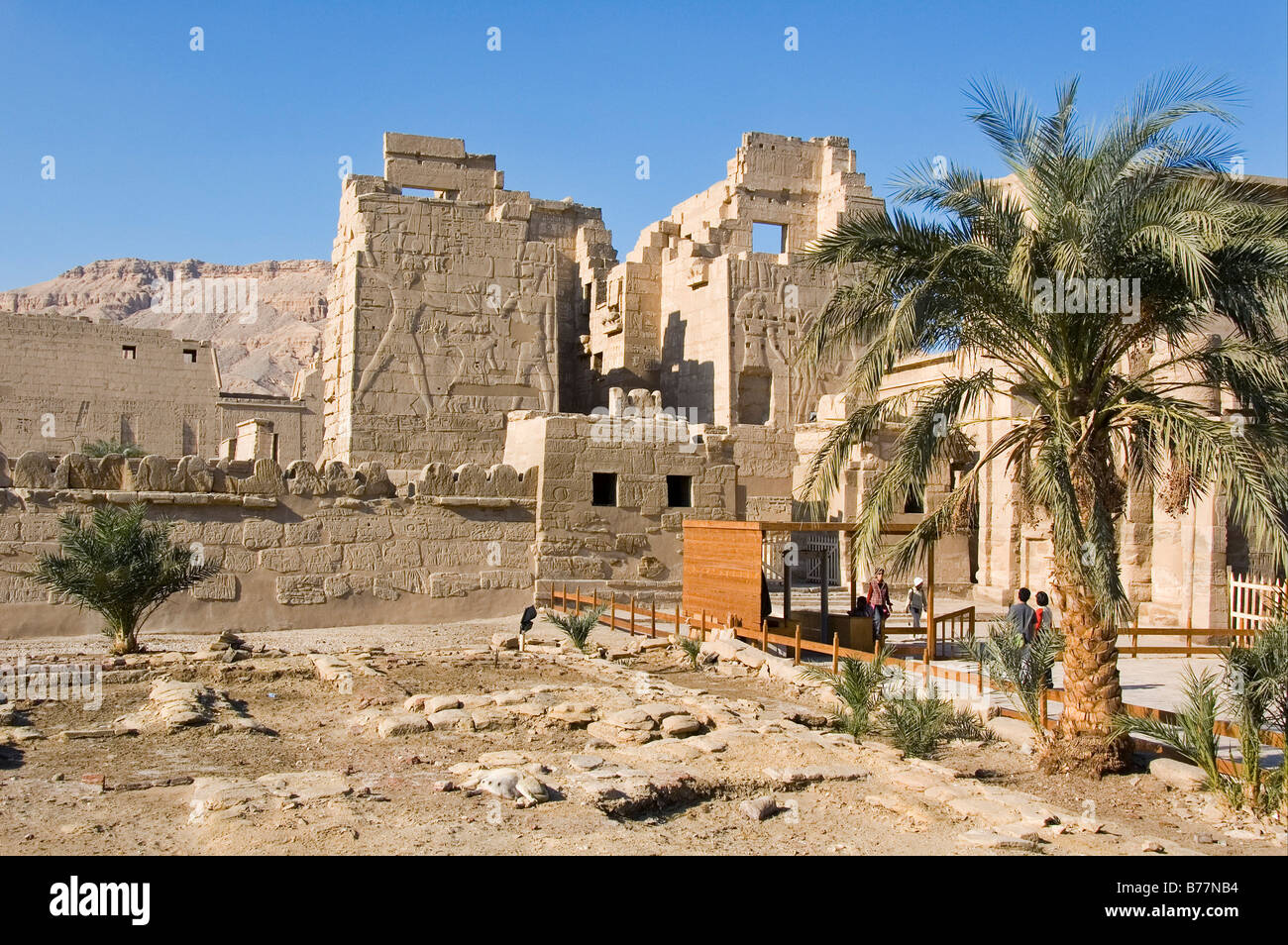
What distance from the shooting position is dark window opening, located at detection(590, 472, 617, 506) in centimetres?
1702

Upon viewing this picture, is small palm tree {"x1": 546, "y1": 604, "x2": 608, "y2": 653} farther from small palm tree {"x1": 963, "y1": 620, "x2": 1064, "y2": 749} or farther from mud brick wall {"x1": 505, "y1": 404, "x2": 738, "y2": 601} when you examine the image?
small palm tree {"x1": 963, "y1": 620, "x2": 1064, "y2": 749}

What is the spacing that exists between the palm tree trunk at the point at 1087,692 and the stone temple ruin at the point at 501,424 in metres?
1.58

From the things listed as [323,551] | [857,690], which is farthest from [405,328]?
[857,690]

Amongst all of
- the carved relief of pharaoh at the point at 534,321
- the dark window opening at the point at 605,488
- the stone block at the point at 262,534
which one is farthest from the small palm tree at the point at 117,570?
the carved relief of pharaoh at the point at 534,321

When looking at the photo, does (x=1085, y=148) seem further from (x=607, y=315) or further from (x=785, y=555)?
(x=607, y=315)

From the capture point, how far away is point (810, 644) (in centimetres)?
1117

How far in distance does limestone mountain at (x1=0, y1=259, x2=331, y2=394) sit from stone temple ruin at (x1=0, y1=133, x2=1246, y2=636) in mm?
55205

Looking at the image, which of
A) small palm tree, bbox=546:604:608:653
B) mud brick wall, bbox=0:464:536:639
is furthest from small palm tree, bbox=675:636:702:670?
mud brick wall, bbox=0:464:536:639

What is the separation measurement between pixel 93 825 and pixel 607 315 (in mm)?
21402

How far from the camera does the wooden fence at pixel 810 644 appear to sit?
26.3ft

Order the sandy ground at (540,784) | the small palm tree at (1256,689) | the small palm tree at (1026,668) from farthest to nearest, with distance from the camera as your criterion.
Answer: the small palm tree at (1026,668) → the small palm tree at (1256,689) → the sandy ground at (540,784)

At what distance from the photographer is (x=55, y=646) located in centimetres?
1305

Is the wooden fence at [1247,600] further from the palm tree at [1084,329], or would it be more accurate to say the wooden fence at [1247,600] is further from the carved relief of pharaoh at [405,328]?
the carved relief of pharaoh at [405,328]
